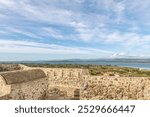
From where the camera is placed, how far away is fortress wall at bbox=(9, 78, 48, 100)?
13430 mm

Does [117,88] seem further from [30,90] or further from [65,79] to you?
[30,90]

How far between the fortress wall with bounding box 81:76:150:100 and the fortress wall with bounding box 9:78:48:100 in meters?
3.52

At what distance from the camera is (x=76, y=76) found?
17.4 m

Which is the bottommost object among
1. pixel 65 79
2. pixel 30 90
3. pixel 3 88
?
pixel 30 90

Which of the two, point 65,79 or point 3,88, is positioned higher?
point 65,79

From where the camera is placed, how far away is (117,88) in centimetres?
1344

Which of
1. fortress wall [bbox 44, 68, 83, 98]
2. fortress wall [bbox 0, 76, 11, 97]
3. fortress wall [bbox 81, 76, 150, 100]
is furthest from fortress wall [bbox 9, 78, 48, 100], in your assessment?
fortress wall [bbox 81, 76, 150, 100]

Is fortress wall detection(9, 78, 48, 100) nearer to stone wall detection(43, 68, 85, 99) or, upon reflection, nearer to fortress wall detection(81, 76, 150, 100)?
stone wall detection(43, 68, 85, 99)

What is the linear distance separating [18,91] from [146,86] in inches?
297

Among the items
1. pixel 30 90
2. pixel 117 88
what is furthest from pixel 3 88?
pixel 117 88

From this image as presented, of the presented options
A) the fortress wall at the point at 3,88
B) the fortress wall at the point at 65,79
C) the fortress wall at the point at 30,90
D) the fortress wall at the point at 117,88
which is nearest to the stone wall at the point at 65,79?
the fortress wall at the point at 65,79

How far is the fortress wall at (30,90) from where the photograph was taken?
13.4m

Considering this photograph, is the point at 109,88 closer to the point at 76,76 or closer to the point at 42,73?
the point at 76,76

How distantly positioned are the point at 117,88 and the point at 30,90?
18.4ft
